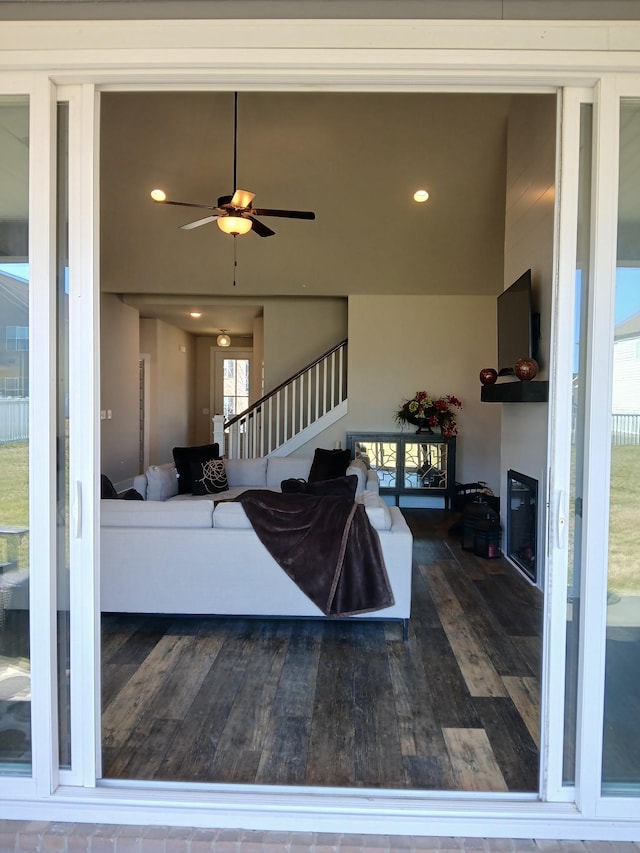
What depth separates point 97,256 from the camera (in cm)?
178

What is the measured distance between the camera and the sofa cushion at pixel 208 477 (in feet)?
17.6

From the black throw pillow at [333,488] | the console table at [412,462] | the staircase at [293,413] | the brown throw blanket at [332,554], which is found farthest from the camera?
the staircase at [293,413]

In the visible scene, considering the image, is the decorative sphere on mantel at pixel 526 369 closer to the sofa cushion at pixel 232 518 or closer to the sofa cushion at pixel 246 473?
the sofa cushion at pixel 232 518

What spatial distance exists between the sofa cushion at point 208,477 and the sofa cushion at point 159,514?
201 centimetres

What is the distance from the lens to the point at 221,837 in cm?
167

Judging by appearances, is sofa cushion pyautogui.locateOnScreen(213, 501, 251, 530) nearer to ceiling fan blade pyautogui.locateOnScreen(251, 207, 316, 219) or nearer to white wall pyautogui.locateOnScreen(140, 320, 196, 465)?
ceiling fan blade pyautogui.locateOnScreen(251, 207, 316, 219)

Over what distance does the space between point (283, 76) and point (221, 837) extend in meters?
2.53

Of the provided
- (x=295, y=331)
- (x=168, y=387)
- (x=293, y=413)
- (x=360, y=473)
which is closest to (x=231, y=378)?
(x=168, y=387)

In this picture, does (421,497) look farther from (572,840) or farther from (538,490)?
(572,840)

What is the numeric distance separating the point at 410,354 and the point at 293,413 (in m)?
1.88

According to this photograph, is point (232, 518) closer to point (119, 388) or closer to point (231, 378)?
point (119, 388)

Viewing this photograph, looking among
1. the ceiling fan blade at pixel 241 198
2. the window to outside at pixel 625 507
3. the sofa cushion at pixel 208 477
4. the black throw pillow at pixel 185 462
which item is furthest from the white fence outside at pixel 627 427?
the black throw pillow at pixel 185 462

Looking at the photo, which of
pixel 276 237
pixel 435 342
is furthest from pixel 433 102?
pixel 435 342

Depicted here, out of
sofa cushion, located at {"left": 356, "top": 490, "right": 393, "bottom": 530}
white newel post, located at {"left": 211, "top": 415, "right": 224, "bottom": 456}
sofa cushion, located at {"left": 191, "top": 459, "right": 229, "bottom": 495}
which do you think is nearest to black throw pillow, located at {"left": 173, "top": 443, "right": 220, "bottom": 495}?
sofa cushion, located at {"left": 191, "top": 459, "right": 229, "bottom": 495}
